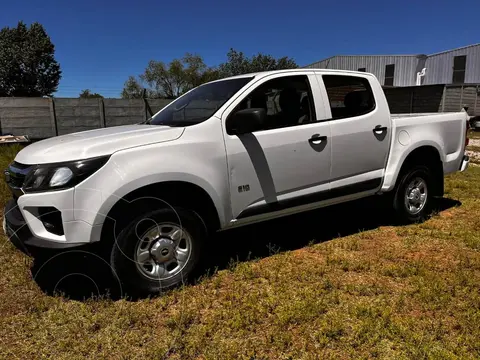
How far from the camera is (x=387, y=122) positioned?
4.50m

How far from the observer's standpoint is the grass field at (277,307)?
2551 millimetres

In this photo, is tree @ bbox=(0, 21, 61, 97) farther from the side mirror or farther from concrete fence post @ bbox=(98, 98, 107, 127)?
the side mirror

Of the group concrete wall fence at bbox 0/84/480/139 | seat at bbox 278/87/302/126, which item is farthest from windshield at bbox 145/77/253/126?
concrete wall fence at bbox 0/84/480/139

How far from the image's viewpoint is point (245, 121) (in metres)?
3.33

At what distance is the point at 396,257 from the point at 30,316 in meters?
3.34

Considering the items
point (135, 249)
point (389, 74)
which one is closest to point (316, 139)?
point (135, 249)

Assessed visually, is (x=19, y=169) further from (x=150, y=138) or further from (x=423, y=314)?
(x=423, y=314)

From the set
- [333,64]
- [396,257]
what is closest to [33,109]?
[396,257]

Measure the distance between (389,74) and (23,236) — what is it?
123ft

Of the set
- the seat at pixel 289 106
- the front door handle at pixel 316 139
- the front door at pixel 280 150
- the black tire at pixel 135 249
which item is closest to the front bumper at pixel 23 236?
the black tire at pixel 135 249

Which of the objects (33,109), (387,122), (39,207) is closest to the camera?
(39,207)

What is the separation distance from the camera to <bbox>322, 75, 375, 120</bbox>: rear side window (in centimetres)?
419

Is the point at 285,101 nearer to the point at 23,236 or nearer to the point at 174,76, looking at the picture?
the point at 23,236

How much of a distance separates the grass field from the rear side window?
1461mm
